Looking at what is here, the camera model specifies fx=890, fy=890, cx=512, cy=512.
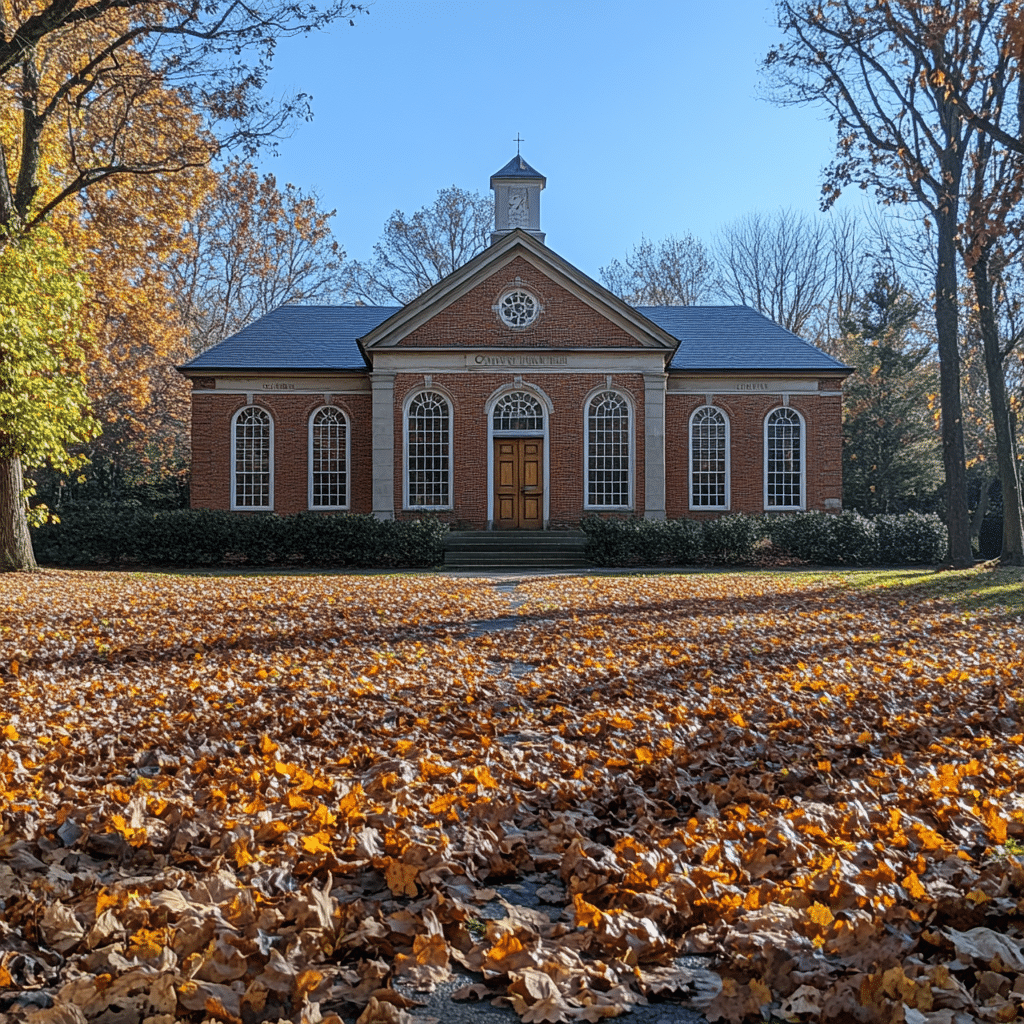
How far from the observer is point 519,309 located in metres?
23.5

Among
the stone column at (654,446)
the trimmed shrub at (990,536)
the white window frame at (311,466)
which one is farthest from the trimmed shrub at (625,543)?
the trimmed shrub at (990,536)

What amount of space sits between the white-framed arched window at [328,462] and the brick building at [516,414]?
0.04 m

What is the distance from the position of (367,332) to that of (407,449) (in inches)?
197

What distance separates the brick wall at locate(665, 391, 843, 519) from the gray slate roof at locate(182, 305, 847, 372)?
92cm

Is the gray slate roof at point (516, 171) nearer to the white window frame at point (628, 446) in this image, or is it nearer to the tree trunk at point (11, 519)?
the white window frame at point (628, 446)

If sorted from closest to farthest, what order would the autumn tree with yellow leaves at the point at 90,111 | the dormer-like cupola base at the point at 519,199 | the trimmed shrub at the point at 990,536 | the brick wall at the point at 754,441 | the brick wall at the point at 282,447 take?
the autumn tree with yellow leaves at the point at 90,111 → the brick wall at the point at 282,447 → the brick wall at the point at 754,441 → the dormer-like cupola base at the point at 519,199 → the trimmed shrub at the point at 990,536

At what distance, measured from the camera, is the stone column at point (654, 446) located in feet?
77.1

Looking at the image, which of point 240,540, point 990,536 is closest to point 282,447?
point 240,540

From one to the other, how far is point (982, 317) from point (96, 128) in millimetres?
18053

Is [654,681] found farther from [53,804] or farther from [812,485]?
[812,485]

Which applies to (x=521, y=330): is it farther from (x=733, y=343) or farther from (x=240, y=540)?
(x=240, y=540)

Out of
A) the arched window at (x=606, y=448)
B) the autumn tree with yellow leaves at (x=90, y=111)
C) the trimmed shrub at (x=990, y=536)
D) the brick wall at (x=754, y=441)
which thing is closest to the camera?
the autumn tree with yellow leaves at (x=90, y=111)

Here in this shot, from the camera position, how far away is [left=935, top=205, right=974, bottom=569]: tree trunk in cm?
1750

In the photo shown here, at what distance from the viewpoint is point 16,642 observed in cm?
811
